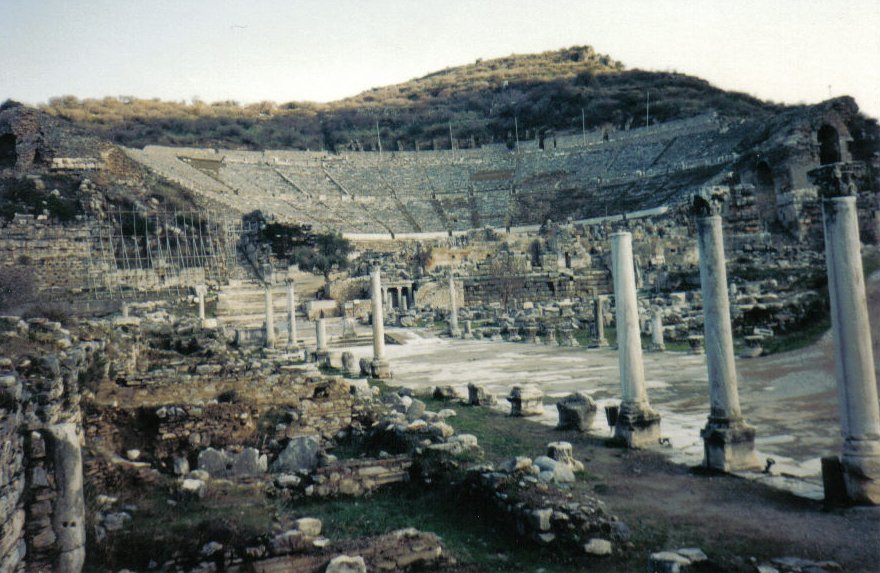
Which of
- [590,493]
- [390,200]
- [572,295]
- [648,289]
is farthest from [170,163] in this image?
[590,493]

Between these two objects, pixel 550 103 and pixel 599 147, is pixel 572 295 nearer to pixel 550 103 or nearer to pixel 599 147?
pixel 599 147

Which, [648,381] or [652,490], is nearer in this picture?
[652,490]

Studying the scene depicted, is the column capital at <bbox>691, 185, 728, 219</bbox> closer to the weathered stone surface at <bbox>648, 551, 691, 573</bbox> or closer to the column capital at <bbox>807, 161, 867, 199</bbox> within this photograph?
the column capital at <bbox>807, 161, 867, 199</bbox>

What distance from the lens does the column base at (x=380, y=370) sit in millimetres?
15291

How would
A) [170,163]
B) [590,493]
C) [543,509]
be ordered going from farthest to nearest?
1. [170,163]
2. [590,493]
3. [543,509]

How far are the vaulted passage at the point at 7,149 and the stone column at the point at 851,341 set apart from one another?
56.8 m

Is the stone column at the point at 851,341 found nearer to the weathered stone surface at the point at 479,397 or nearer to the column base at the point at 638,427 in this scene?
the column base at the point at 638,427

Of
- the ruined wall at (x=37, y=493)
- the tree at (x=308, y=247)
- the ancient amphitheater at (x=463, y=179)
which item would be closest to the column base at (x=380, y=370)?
the ruined wall at (x=37, y=493)

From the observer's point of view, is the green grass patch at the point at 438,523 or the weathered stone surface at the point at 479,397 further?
the weathered stone surface at the point at 479,397

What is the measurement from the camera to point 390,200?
62.0 metres

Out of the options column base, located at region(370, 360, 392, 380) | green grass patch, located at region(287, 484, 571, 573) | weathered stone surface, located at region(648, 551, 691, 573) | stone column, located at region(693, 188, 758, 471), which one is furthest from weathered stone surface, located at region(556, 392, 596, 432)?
column base, located at region(370, 360, 392, 380)

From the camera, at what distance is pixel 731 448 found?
6.37m

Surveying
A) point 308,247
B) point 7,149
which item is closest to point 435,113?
point 308,247

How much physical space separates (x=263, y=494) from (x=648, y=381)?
8.24m
